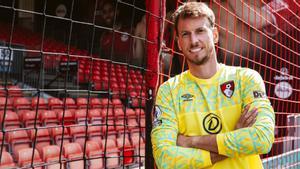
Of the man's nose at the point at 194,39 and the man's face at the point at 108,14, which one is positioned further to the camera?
the man's face at the point at 108,14

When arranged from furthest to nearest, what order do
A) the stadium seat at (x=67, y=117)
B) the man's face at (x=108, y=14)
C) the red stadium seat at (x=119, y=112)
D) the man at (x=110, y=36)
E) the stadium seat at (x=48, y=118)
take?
the man's face at (x=108, y=14)
the man at (x=110, y=36)
the red stadium seat at (x=119, y=112)
the stadium seat at (x=67, y=117)
the stadium seat at (x=48, y=118)

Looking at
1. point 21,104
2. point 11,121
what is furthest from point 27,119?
point 21,104

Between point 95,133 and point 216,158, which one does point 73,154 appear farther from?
point 216,158

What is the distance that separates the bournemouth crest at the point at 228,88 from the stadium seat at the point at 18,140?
10.7 feet

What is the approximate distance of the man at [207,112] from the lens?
120 centimetres

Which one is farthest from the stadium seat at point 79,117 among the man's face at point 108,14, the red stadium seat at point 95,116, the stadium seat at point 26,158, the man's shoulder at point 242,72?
the man's face at point 108,14

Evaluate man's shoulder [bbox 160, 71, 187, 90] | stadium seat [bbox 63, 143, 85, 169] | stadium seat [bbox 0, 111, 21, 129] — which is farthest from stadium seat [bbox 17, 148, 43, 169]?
man's shoulder [bbox 160, 71, 187, 90]

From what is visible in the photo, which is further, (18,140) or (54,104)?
(54,104)

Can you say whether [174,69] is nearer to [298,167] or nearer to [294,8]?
[298,167]

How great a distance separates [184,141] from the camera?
1268 millimetres

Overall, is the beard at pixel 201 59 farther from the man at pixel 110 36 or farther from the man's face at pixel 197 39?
the man at pixel 110 36

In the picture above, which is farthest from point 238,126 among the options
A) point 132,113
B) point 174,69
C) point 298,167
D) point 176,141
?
point 132,113

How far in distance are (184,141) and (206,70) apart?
28cm

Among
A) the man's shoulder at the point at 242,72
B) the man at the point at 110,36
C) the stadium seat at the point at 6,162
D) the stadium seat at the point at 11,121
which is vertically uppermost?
the man at the point at 110,36
